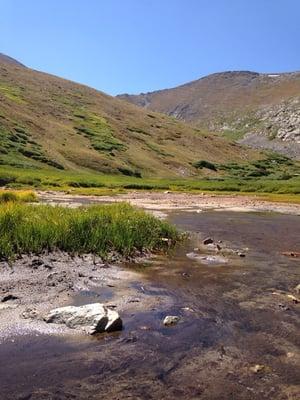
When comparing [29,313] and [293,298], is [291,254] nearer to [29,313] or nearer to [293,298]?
[293,298]

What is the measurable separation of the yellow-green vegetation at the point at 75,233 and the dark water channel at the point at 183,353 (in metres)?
3.58

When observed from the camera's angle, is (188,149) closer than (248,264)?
No

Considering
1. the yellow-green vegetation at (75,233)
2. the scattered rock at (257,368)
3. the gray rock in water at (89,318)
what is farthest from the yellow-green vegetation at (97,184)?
the scattered rock at (257,368)

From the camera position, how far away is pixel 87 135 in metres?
123

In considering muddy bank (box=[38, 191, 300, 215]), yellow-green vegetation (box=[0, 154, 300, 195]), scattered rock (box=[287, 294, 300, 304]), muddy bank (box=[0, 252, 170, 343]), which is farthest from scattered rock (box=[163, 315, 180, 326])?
yellow-green vegetation (box=[0, 154, 300, 195])

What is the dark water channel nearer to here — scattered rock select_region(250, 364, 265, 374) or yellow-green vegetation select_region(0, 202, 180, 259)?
scattered rock select_region(250, 364, 265, 374)

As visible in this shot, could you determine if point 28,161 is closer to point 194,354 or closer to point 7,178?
point 7,178

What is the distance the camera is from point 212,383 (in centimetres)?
769

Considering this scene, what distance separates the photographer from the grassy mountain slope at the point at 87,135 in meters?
98.9

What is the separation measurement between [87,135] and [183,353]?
116832 millimetres

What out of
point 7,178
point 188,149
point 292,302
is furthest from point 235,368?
point 188,149

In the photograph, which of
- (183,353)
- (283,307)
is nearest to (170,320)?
(183,353)

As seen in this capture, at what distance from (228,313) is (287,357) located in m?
2.60

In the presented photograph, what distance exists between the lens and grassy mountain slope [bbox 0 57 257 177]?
98.9 meters
